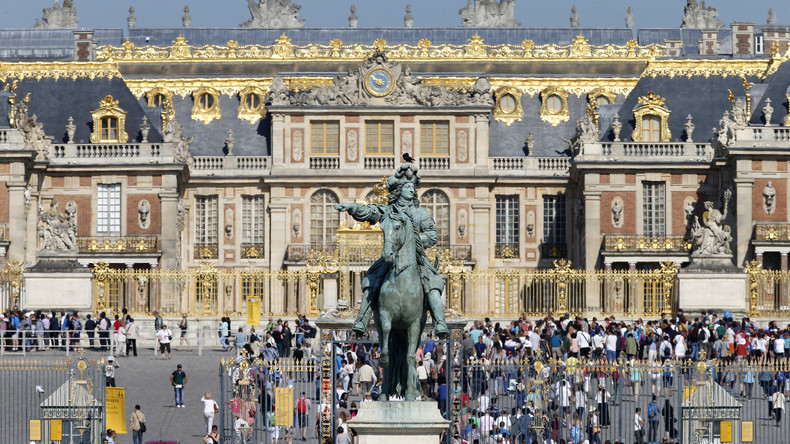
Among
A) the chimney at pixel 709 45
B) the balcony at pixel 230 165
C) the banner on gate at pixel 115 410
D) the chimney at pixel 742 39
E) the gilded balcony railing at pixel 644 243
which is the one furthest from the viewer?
the chimney at pixel 709 45

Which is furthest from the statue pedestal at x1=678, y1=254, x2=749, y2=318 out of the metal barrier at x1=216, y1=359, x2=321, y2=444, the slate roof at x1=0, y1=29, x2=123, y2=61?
the slate roof at x1=0, y1=29, x2=123, y2=61

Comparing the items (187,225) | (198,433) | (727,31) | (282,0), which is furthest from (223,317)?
(282,0)

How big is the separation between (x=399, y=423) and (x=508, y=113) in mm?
44504

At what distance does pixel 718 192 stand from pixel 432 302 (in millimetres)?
39816

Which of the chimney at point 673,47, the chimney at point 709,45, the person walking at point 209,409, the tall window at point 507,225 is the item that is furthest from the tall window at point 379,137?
the person walking at point 209,409

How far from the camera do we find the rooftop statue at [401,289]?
78.9ft

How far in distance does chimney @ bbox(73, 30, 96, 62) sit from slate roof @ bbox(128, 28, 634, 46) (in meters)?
5.80

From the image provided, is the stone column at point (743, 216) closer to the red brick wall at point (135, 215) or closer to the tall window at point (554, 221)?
the tall window at point (554, 221)

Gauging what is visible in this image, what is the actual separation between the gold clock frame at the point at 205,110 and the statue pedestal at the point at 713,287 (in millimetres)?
21428

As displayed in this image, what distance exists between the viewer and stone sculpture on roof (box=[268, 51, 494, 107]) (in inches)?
2547

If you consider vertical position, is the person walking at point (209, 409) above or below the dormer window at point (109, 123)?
below

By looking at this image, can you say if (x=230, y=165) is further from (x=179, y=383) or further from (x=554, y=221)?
(x=179, y=383)

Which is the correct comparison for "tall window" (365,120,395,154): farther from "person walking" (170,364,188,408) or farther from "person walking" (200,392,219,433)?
"person walking" (200,392,219,433)

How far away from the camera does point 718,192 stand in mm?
62938
